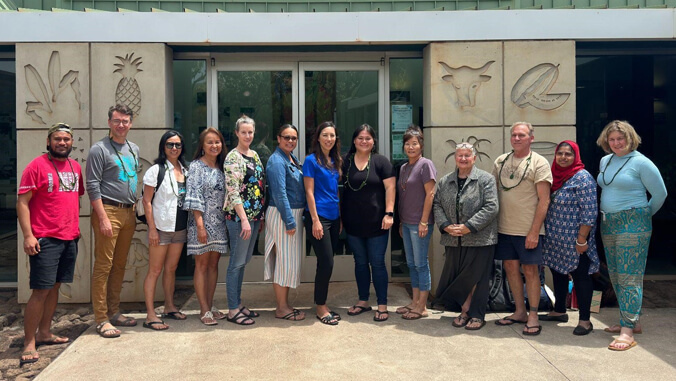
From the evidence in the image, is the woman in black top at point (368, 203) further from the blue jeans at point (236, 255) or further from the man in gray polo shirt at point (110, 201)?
the man in gray polo shirt at point (110, 201)

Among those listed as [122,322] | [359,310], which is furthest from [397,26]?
[122,322]

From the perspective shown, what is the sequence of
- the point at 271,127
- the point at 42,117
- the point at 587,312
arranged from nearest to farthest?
the point at 587,312 < the point at 42,117 < the point at 271,127

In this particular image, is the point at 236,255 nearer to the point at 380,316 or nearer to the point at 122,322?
the point at 122,322

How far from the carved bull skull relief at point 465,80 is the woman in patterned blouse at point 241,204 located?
2263 millimetres

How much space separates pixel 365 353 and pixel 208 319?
62.2 inches

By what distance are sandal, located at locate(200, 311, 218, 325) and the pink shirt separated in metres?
1.34

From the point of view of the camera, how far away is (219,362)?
445 cm

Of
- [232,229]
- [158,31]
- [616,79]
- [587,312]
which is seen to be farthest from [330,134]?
[616,79]

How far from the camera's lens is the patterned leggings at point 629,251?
481cm

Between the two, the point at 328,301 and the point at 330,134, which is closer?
the point at 330,134

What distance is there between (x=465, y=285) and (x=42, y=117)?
4.58 m

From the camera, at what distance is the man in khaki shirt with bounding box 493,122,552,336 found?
5027 mm

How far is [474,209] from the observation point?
5.15 meters

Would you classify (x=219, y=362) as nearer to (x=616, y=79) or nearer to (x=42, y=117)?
(x=42, y=117)
